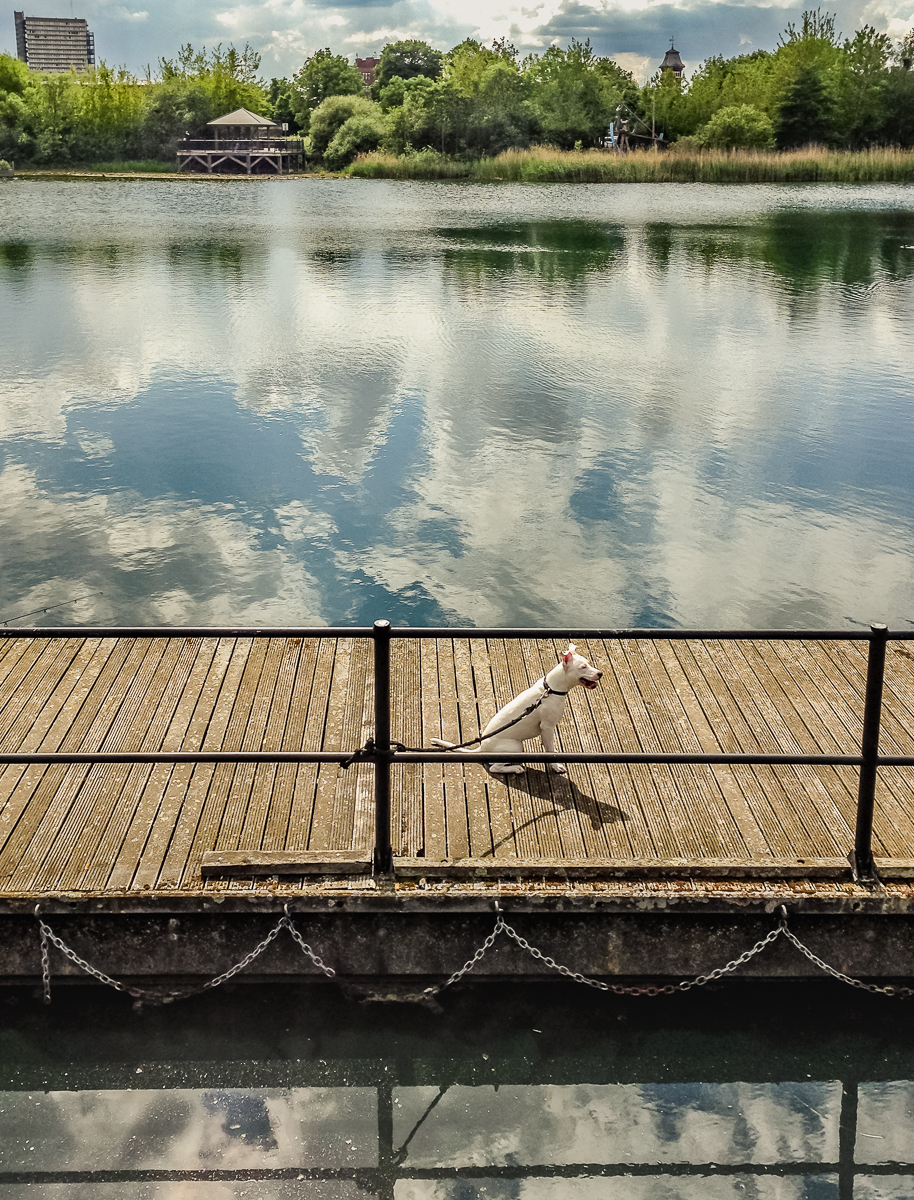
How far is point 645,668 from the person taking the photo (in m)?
6.96

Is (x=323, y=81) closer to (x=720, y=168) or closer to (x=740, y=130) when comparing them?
(x=740, y=130)

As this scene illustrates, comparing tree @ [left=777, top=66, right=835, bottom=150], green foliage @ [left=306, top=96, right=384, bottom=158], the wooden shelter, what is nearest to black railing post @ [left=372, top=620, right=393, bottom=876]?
tree @ [left=777, top=66, right=835, bottom=150]

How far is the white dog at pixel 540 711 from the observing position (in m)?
5.45

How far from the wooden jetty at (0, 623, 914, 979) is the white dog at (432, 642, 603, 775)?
0.23 m

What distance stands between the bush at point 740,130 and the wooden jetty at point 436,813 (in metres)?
79.7

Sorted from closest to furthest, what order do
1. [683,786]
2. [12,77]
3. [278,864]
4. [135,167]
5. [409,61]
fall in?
1. [278,864]
2. [683,786]
3. [135,167]
4. [12,77]
5. [409,61]

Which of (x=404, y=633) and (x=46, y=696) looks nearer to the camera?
(x=404, y=633)

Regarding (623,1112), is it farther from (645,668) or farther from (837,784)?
(645,668)

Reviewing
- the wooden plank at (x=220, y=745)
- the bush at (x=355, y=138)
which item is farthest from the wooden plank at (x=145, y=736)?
the bush at (x=355, y=138)

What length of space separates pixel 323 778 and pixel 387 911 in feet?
3.80

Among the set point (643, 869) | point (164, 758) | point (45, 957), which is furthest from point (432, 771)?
point (45, 957)

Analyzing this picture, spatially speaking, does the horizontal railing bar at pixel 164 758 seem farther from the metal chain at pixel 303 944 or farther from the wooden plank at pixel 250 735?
the wooden plank at pixel 250 735

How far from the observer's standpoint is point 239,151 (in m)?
104

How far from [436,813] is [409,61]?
502 ft
